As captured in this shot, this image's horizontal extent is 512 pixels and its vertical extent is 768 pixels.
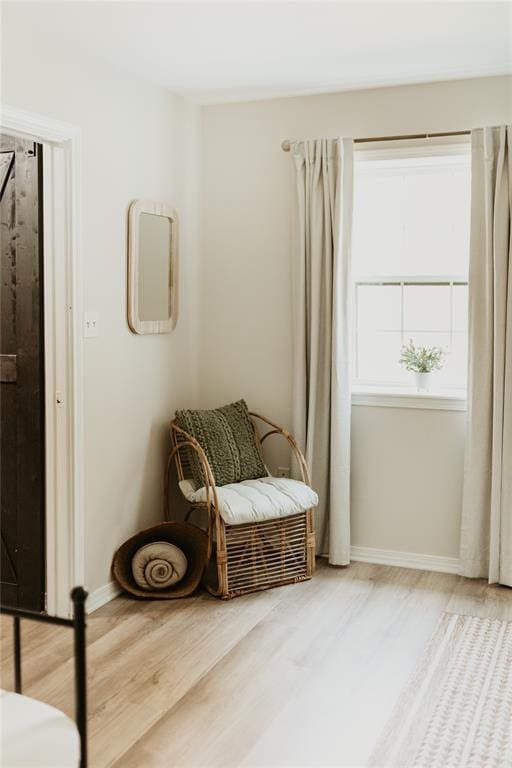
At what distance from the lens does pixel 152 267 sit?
14.6 feet

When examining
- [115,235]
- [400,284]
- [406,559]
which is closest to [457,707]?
[406,559]

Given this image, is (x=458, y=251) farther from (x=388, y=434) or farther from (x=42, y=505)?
(x=42, y=505)

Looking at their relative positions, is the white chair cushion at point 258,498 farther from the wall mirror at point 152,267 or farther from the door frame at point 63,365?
the wall mirror at point 152,267

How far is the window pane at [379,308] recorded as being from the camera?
467cm

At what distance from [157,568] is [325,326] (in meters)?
1.55

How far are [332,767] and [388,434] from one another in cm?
220

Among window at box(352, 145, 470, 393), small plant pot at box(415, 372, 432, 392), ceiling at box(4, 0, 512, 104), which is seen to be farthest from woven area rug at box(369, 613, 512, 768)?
ceiling at box(4, 0, 512, 104)

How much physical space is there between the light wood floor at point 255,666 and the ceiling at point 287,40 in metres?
2.55

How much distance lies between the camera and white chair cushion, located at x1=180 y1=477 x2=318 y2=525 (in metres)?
4.01

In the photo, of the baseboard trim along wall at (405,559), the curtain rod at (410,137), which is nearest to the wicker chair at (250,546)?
the baseboard trim along wall at (405,559)

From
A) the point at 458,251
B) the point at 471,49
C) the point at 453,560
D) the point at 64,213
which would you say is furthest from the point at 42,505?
the point at 471,49

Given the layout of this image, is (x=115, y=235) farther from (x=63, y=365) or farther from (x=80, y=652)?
(x=80, y=652)

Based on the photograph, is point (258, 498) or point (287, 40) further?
point (258, 498)

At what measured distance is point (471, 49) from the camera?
3.86 metres
